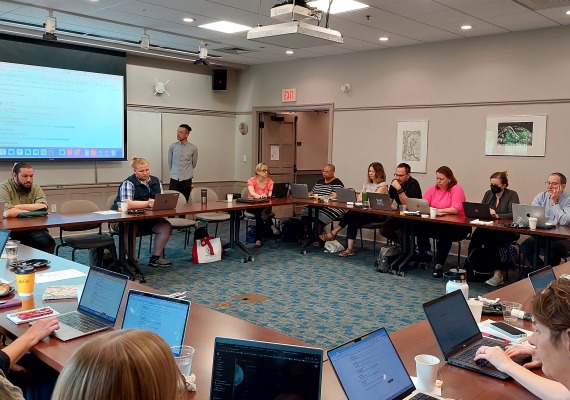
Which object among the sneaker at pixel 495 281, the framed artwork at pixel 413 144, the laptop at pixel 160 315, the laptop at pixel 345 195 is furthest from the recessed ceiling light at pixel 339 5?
the laptop at pixel 160 315

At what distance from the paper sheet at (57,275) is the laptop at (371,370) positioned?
82.8 inches

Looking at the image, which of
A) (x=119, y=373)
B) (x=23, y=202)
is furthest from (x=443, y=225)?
(x=119, y=373)

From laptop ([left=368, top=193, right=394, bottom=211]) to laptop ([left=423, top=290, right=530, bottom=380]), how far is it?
13.8 feet

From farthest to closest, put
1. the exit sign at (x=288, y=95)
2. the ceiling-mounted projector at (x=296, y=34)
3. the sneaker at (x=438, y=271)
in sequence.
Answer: the exit sign at (x=288, y=95) < the sneaker at (x=438, y=271) < the ceiling-mounted projector at (x=296, y=34)

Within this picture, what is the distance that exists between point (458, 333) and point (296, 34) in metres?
3.28

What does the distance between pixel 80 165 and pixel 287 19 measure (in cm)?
464

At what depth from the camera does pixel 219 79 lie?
960 cm

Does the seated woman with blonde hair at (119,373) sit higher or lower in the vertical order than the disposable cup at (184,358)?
higher

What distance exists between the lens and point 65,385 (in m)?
0.90

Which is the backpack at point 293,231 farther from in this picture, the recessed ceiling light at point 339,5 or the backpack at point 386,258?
the recessed ceiling light at point 339,5

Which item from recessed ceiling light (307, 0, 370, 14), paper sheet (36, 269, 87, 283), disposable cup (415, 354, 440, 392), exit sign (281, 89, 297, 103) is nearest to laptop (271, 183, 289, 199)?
exit sign (281, 89, 297, 103)

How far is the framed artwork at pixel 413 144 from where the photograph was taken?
7.48 meters

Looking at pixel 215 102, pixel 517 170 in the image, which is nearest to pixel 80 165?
pixel 215 102

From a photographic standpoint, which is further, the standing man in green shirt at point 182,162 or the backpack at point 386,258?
the standing man in green shirt at point 182,162
